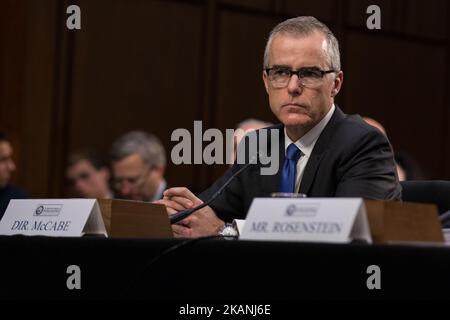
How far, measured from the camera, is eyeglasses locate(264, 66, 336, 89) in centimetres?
277

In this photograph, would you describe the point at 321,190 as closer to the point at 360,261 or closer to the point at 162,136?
the point at 360,261

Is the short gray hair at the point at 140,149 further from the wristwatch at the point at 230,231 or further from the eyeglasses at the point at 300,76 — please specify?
the wristwatch at the point at 230,231

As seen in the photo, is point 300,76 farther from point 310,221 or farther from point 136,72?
point 136,72

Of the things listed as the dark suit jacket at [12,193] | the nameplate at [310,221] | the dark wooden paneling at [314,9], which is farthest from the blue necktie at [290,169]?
the dark wooden paneling at [314,9]

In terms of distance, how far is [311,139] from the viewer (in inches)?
115

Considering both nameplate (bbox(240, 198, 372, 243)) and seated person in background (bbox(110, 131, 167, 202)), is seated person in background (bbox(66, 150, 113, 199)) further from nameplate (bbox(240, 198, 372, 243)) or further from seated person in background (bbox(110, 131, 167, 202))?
nameplate (bbox(240, 198, 372, 243))

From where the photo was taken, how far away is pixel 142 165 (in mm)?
5836

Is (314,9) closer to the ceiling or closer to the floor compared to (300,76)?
closer to the ceiling

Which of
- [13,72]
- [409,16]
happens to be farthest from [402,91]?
[13,72]

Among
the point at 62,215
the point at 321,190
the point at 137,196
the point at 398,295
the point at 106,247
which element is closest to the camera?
the point at 398,295

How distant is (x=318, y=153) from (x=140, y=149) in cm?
311

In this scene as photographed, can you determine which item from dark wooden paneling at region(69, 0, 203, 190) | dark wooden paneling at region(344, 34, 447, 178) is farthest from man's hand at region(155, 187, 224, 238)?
dark wooden paneling at region(344, 34, 447, 178)

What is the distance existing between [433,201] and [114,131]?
3.81 m
